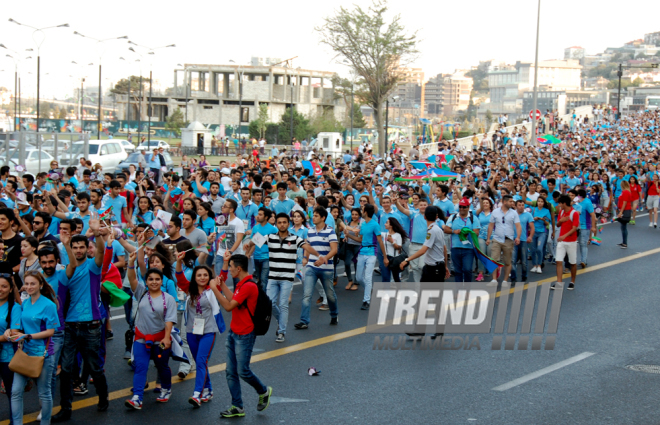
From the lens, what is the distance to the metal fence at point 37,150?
78.5 ft

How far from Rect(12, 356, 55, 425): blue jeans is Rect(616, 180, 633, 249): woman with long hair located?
1514 cm

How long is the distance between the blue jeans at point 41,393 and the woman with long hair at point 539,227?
418 inches

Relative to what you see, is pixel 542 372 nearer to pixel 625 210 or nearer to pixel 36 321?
pixel 36 321

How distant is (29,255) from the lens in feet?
24.4

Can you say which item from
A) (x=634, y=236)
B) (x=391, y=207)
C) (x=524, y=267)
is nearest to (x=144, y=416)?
(x=391, y=207)

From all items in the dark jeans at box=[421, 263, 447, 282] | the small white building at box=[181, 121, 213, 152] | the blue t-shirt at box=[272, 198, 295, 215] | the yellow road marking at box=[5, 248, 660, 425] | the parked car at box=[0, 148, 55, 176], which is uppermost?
the small white building at box=[181, 121, 213, 152]

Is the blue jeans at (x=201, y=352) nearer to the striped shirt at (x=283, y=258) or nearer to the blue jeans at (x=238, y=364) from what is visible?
the blue jeans at (x=238, y=364)

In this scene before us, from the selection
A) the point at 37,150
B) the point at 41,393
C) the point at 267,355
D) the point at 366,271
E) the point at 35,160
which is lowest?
the point at 267,355

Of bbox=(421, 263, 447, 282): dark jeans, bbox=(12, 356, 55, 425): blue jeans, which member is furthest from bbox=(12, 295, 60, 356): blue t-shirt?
bbox=(421, 263, 447, 282): dark jeans

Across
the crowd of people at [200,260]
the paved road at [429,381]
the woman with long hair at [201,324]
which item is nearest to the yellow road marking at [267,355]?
the paved road at [429,381]

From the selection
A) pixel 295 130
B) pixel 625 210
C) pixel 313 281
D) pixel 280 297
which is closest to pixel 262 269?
pixel 313 281

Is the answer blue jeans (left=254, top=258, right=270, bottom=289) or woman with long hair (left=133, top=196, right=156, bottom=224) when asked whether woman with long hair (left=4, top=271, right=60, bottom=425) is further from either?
woman with long hair (left=133, top=196, right=156, bottom=224)

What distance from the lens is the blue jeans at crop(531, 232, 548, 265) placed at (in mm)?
14758

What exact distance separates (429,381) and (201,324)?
266 cm
